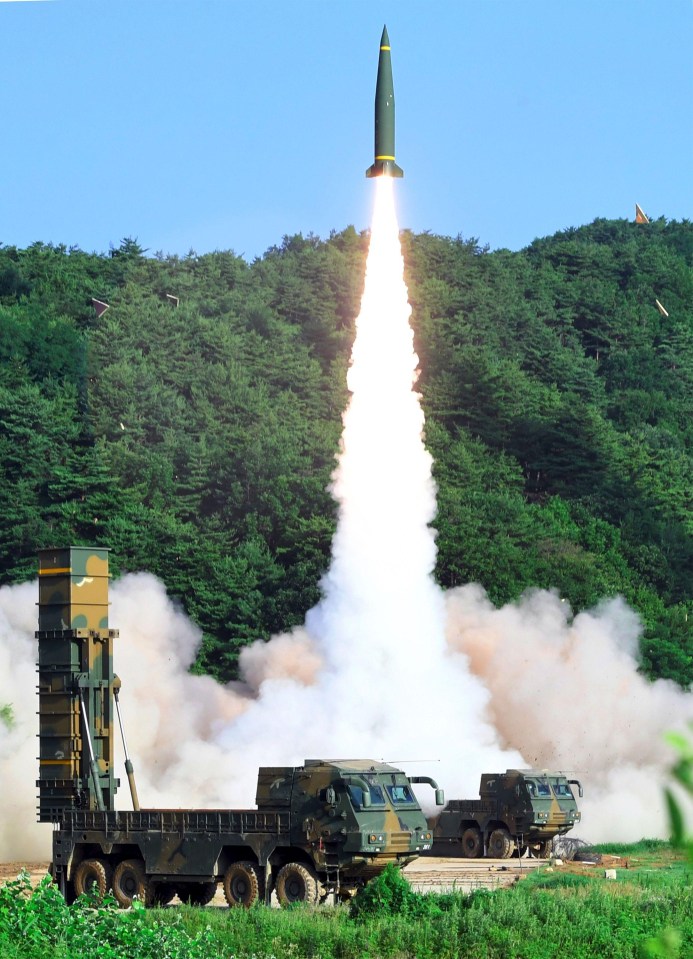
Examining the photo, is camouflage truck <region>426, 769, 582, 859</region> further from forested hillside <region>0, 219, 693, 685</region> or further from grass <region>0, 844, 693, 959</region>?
forested hillside <region>0, 219, 693, 685</region>

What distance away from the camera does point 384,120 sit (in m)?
33.5

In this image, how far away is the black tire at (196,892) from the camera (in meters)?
23.7

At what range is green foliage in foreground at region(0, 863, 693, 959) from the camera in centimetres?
1488

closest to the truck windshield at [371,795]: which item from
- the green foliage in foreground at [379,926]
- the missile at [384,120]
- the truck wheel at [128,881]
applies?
the green foliage in foreground at [379,926]

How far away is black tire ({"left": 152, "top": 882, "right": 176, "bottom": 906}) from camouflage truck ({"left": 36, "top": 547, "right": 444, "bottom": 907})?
2 centimetres

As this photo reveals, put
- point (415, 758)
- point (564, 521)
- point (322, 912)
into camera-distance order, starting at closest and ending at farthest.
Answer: point (322, 912) < point (415, 758) < point (564, 521)

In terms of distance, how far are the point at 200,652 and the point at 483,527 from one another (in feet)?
38.0

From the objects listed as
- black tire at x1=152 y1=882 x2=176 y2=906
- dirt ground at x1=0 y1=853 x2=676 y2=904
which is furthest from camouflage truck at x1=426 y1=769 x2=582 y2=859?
black tire at x1=152 y1=882 x2=176 y2=906

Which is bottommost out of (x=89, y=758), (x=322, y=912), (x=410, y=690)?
(x=322, y=912)

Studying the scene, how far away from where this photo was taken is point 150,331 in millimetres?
73688

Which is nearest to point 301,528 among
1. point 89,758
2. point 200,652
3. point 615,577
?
point 200,652

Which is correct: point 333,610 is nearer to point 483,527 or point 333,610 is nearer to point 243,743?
point 243,743

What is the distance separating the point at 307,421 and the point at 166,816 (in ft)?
149

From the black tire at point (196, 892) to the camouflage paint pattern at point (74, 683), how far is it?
2042mm
